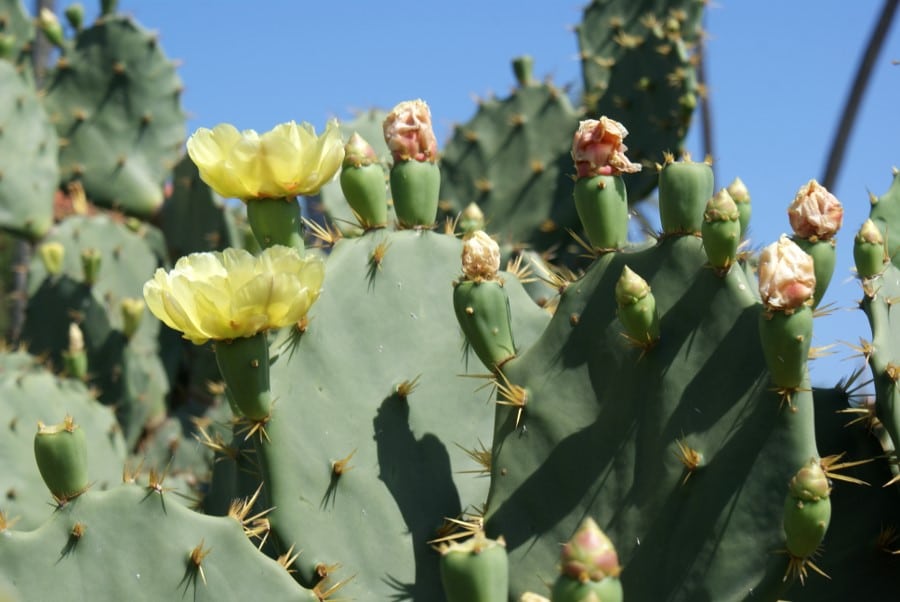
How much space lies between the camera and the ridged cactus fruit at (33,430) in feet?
8.79

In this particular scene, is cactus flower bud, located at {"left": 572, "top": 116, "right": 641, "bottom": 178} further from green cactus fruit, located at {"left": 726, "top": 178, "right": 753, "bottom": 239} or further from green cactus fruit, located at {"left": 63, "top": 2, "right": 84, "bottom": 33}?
green cactus fruit, located at {"left": 63, "top": 2, "right": 84, "bottom": 33}

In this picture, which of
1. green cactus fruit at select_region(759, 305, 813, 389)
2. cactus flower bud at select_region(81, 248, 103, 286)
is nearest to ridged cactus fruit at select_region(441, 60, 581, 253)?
cactus flower bud at select_region(81, 248, 103, 286)

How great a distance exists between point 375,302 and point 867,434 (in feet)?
2.35

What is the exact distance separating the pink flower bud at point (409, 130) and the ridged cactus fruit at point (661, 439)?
1.12ft

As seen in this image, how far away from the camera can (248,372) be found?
4.85 feet

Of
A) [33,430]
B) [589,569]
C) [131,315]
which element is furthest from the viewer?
[131,315]

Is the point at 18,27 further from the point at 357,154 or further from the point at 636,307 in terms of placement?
the point at 636,307

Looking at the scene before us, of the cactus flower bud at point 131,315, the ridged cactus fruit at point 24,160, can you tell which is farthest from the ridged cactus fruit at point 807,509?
the ridged cactus fruit at point 24,160

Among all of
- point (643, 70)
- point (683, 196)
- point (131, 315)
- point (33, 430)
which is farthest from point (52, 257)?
point (683, 196)

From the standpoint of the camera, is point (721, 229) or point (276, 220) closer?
point (721, 229)

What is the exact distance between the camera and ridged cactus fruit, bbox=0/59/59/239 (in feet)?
12.9

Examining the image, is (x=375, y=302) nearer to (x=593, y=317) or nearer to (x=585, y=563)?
(x=593, y=317)

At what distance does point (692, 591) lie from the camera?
1.42m

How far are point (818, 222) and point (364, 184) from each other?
653mm
